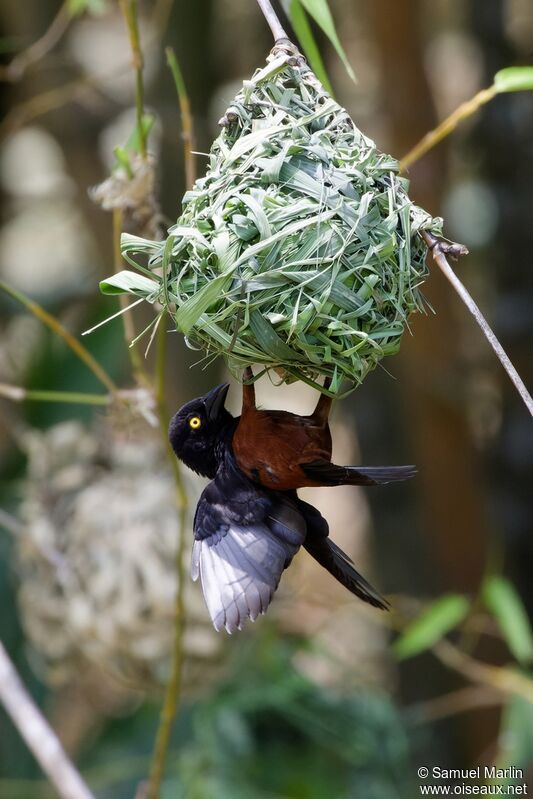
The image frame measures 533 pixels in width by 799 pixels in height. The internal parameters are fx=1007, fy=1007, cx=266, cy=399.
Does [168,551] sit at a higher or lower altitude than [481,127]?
lower

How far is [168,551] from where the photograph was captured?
2.51 meters

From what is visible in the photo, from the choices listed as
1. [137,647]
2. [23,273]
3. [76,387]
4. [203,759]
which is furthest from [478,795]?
[23,273]

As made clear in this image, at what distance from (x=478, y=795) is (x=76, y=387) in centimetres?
181

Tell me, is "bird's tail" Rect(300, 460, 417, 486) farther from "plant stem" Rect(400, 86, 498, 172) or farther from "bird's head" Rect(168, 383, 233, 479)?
"plant stem" Rect(400, 86, 498, 172)

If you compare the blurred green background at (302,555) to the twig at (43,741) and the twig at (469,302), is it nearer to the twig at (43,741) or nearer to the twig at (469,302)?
the twig at (43,741)

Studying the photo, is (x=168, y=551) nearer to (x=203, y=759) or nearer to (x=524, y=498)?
(x=203, y=759)

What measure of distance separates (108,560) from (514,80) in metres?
1.52

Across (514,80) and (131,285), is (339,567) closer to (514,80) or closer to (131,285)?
(131,285)

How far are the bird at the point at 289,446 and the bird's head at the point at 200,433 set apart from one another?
0.11 m

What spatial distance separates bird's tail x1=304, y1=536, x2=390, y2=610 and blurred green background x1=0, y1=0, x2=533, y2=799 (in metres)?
0.87

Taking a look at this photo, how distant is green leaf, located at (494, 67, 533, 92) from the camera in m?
1.49

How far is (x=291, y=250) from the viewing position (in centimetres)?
116

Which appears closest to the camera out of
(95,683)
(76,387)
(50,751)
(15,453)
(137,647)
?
(50,751)

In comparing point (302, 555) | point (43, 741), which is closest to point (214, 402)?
point (43, 741)
